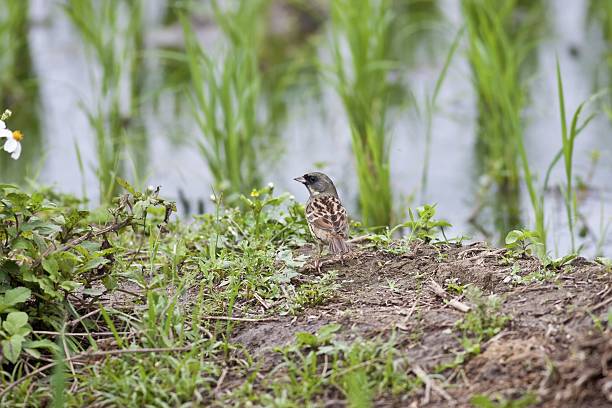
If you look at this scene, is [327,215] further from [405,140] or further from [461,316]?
[405,140]

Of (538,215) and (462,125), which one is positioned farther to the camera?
(462,125)

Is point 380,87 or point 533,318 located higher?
point 380,87

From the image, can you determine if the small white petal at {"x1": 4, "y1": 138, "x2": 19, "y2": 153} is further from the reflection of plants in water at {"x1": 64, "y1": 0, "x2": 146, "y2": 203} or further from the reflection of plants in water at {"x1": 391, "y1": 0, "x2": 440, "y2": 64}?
the reflection of plants in water at {"x1": 391, "y1": 0, "x2": 440, "y2": 64}

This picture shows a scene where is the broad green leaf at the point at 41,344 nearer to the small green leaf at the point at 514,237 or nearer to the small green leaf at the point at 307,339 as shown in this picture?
the small green leaf at the point at 307,339

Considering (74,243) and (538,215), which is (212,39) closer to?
(538,215)

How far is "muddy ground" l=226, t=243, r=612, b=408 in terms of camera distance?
3.51 metres

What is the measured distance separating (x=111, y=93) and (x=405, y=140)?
285 centimetres

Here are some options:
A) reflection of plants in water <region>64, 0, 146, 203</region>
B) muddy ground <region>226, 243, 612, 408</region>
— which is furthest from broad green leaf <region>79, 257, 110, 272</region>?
reflection of plants in water <region>64, 0, 146, 203</region>

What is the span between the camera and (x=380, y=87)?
28.0ft

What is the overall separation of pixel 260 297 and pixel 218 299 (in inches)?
7.8

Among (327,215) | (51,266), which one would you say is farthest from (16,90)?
(51,266)

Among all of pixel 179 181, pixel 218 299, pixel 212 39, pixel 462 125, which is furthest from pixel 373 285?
pixel 212 39

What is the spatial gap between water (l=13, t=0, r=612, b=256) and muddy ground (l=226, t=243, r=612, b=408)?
236 centimetres

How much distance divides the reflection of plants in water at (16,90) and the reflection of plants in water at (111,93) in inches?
26.8
